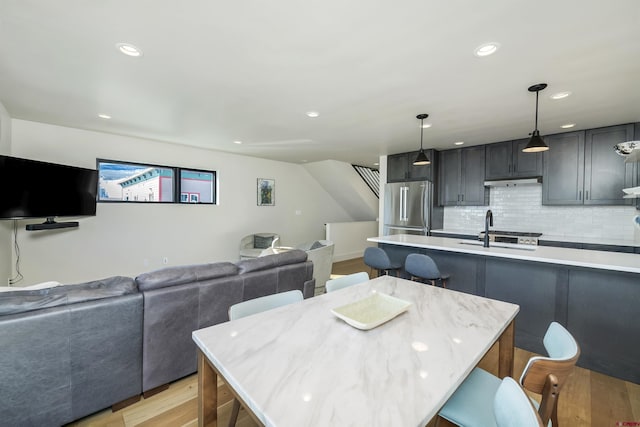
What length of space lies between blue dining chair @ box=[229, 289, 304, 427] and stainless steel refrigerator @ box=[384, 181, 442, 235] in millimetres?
3890

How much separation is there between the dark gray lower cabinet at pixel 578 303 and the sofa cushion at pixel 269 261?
1872 millimetres

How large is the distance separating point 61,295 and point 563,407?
131 inches

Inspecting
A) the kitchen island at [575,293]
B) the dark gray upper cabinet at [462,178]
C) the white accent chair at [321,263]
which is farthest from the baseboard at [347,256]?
the kitchen island at [575,293]

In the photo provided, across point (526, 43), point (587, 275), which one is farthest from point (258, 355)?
point (587, 275)

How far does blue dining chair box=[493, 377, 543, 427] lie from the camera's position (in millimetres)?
717

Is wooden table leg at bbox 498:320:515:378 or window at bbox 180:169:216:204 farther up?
window at bbox 180:169:216:204

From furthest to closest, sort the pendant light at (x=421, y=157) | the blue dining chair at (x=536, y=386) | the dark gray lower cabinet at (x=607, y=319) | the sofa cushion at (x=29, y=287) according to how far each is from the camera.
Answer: the pendant light at (x=421, y=157) → the dark gray lower cabinet at (x=607, y=319) → the sofa cushion at (x=29, y=287) → the blue dining chair at (x=536, y=386)

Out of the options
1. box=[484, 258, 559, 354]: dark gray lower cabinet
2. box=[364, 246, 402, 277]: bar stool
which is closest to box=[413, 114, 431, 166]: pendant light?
box=[364, 246, 402, 277]: bar stool

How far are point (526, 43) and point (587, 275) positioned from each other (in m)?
1.89

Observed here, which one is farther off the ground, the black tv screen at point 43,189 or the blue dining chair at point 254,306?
the black tv screen at point 43,189

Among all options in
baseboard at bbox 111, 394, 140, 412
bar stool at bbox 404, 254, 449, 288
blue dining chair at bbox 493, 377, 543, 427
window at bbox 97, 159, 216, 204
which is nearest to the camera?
blue dining chair at bbox 493, 377, 543, 427

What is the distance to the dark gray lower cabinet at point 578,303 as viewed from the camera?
6.82ft

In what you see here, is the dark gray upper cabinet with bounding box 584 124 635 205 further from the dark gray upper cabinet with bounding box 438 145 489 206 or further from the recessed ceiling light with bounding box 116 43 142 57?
the recessed ceiling light with bounding box 116 43 142 57

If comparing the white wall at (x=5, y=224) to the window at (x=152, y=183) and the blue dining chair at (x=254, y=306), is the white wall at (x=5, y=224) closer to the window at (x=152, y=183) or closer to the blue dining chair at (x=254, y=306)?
the window at (x=152, y=183)
